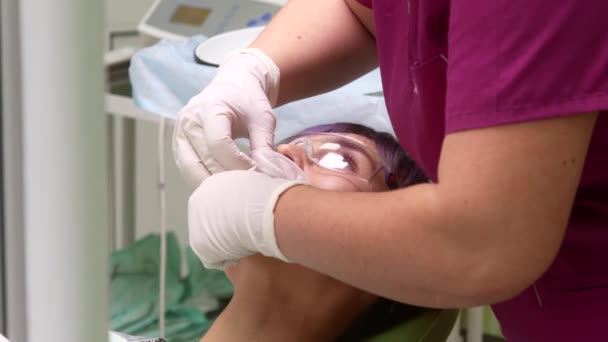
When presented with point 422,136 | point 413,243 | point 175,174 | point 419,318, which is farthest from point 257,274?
point 175,174

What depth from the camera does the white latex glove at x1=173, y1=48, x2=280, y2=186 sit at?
1077 millimetres

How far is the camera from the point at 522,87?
2.17 ft

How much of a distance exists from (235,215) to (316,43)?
1.50 feet

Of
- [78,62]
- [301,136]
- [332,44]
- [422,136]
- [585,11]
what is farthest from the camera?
[301,136]

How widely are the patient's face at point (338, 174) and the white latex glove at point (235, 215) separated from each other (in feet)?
0.98

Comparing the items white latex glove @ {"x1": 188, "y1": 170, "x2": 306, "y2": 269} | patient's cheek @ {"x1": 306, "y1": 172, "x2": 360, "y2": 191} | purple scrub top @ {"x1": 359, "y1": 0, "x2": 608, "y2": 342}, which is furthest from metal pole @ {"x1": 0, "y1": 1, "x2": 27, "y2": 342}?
patient's cheek @ {"x1": 306, "y1": 172, "x2": 360, "y2": 191}

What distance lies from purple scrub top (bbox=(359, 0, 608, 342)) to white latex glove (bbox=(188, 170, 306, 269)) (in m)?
0.21

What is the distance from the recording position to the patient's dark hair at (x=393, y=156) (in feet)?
4.32

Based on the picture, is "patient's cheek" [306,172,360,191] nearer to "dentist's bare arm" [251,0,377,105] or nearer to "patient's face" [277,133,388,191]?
"patient's face" [277,133,388,191]

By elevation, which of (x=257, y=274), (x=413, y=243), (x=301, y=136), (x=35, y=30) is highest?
(x=35, y=30)

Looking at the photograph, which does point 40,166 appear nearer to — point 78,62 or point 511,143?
point 78,62

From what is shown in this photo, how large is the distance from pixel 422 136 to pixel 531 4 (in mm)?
325

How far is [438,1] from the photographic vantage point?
0.82 meters

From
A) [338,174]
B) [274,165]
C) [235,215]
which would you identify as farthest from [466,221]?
[338,174]
